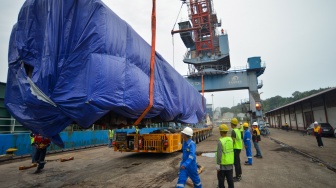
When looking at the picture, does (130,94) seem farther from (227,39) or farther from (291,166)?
(227,39)

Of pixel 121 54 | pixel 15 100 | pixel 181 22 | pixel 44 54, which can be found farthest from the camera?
pixel 181 22

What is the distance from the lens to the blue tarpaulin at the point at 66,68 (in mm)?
4016

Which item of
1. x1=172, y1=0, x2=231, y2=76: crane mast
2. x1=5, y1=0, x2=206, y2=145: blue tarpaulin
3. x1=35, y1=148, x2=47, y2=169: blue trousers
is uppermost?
x1=172, y1=0, x2=231, y2=76: crane mast

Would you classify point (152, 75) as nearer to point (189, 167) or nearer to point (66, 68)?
point (66, 68)

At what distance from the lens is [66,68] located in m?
4.26

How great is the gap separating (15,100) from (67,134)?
972cm

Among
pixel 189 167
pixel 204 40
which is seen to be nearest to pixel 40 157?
pixel 189 167

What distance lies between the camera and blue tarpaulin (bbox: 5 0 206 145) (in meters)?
4.02

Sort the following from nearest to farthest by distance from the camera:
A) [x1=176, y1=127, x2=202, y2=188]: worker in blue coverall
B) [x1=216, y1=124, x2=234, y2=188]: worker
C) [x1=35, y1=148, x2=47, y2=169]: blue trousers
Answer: [x1=176, y1=127, x2=202, y2=188]: worker in blue coverall, [x1=216, y1=124, x2=234, y2=188]: worker, [x1=35, y1=148, x2=47, y2=169]: blue trousers

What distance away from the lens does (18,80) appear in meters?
4.39

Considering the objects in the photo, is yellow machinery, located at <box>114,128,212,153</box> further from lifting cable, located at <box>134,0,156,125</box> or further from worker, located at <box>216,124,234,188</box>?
worker, located at <box>216,124,234,188</box>

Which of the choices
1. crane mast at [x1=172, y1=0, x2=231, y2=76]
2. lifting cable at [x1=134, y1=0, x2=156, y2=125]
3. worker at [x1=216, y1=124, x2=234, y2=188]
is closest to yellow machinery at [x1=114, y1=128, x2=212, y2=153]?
lifting cable at [x1=134, y1=0, x2=156, y2=125]

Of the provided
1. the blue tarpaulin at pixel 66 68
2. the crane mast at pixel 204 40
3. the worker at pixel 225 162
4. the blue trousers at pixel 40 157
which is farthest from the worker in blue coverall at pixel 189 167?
the crane mast at pixel 204 40

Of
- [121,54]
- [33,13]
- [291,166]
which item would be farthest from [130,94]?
[291,166]
